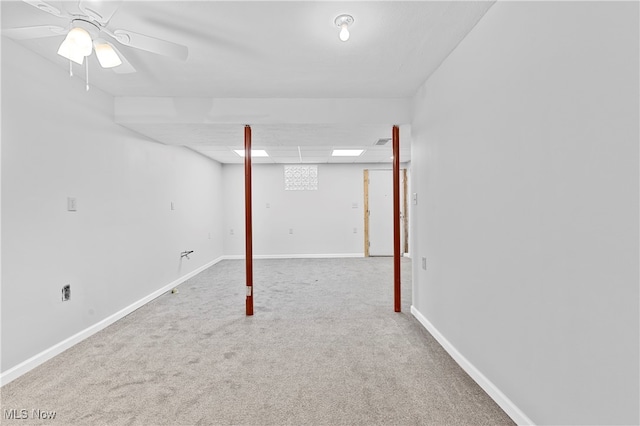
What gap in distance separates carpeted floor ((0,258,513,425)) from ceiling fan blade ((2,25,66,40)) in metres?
2.10

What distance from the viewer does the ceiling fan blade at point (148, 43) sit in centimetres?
166

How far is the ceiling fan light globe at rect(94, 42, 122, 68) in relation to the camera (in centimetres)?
173

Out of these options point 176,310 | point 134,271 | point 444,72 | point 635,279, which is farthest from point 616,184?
point 134,271

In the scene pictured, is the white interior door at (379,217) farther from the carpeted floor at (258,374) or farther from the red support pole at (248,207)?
the red support pole at (248,207)

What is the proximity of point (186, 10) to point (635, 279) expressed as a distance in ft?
7.97

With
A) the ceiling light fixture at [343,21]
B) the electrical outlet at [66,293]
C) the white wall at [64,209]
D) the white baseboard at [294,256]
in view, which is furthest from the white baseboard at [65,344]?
the ceiling light fixture at [343,21]

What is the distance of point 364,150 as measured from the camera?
5465mm

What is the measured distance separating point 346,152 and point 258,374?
14.4ft

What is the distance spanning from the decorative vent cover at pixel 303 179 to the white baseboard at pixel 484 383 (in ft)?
15.7

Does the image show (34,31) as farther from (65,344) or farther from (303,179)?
(303,179)

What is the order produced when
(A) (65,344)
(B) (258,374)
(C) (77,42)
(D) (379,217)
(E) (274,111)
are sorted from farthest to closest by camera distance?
(D) (379,217)
(E) (274,111)
(A) (65,344)
(B) (258,374)
(C) (77,42)

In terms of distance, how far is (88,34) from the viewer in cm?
164
